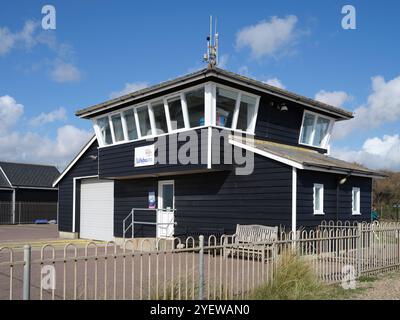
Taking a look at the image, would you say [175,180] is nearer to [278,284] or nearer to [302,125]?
[302,125]

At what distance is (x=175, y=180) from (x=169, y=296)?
10.9m

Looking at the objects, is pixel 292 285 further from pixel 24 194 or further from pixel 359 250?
pixel 24 194

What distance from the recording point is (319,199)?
1480 cm

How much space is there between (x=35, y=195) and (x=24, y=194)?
0.96 meters

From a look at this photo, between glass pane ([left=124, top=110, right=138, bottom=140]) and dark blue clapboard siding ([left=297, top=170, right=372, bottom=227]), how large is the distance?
7042mm

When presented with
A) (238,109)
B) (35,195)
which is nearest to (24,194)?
(35,195)

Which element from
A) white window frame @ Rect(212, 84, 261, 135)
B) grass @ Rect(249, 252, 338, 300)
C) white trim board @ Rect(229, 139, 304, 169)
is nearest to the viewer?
grass @ Rect(249, 252, 338, 300)

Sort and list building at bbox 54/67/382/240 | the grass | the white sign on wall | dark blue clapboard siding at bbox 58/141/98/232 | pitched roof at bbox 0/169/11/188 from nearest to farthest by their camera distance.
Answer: the grass
building at bbox 54/67/382/240
the white sign on wall
dark blue clapboard siding at bbox 58/141/98/232
pitched roof at bbox 0/169/11/188

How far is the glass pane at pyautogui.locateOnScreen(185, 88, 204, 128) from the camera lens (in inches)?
598

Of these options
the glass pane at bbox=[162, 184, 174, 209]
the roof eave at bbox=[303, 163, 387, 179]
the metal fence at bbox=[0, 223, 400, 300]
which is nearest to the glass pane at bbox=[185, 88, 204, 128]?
the glass pane at bbox=[162, 184, 174, 209]

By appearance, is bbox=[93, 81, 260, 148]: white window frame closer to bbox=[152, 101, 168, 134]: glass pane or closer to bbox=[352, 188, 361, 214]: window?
bbox=[152, 101, 168, 134]: glass pane
